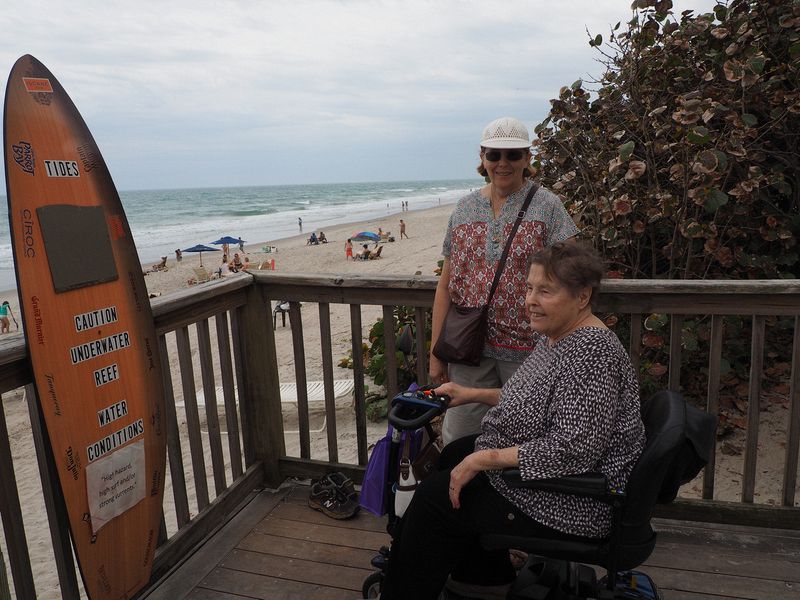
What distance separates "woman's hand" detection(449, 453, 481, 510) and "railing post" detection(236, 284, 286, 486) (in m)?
1.38

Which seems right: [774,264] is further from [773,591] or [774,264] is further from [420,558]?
[420,558]

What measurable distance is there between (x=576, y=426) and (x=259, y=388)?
176 centimetres

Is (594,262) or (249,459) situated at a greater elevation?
(594,262)

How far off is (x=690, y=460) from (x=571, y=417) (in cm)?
29

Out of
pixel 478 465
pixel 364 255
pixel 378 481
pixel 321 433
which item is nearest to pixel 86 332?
pixel 378 481

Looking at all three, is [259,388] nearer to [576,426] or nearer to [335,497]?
[335,497]

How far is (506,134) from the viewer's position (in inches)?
82.2

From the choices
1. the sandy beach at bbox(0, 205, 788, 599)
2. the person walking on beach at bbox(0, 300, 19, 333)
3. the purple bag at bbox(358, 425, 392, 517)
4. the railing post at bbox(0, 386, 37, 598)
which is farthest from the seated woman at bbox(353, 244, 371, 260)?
the railing post at bbox(0, 386, 37, 598)

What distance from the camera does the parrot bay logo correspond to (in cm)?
179

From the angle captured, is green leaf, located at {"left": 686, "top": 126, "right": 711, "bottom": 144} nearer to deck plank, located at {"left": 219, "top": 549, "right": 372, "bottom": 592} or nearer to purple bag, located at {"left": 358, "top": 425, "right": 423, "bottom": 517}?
purple bag, located at {"left": 358, "top": 425, "right": 423, "bottom": 517}

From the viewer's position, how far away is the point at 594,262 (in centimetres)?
157

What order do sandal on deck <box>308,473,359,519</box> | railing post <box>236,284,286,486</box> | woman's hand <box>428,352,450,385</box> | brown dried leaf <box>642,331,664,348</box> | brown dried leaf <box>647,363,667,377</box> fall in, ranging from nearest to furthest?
woman's hand <box>428,352,450,385</box> → sandal on deck <box>308,473,359,519</box> → railing post <box>236,284,286,486</box> → brown dried leaf <box>642,331,664,348</box> → brown dried leaf <box>647,363,667,377</box>

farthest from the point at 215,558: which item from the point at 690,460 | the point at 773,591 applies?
the point at 773,591

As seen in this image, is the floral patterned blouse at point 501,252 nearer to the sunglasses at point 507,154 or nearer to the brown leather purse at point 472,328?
the brown leather purse at point 472,328
